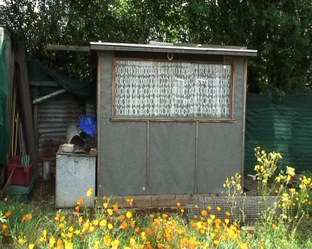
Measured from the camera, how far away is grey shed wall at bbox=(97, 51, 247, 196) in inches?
269

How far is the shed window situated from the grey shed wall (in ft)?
0.50

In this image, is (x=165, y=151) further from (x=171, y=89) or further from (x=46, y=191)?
(x=46, y=191)

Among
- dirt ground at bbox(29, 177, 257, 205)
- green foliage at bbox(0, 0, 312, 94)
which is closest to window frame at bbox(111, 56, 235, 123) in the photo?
dirt ground at bbox(29, 177, 257, 205)

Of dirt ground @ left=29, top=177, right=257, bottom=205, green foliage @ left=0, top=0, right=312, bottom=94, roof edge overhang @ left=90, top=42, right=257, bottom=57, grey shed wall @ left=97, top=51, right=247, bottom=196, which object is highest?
green foliage @ left=0, top=0, right=312, bottom=94

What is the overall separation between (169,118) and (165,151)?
56cm

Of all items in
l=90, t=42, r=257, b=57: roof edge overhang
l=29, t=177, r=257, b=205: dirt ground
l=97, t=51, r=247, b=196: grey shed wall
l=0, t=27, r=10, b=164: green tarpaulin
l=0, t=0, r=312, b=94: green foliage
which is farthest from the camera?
l=0, t=0, r=312, b=94: green foliage

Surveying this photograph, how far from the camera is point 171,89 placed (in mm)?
7082

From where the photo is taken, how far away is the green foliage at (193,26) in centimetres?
926

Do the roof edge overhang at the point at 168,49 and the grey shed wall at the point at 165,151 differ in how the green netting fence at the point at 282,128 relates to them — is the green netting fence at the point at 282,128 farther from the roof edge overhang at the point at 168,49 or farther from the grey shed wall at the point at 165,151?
the roof edge overhang at the point at 168,49

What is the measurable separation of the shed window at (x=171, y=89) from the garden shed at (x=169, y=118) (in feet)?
0.05

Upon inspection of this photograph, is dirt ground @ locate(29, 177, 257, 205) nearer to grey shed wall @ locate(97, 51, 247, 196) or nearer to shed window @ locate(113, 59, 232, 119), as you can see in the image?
grey shed wall @ locate(97, 51, 247, 196)

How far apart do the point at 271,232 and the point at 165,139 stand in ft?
10.6

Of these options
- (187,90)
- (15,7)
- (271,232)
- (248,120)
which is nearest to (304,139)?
(248,120)

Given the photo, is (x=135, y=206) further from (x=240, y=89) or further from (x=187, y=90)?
(x=240, y=89)
